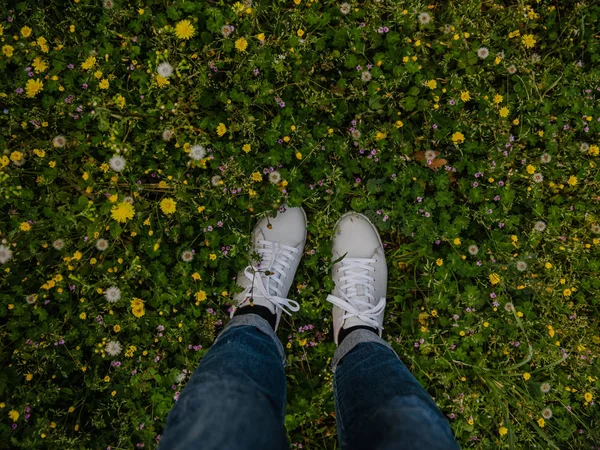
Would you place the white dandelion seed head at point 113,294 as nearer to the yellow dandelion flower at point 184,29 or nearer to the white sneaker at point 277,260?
the white sneaker at point 277,260

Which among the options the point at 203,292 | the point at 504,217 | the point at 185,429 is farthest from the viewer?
the point at 504,217

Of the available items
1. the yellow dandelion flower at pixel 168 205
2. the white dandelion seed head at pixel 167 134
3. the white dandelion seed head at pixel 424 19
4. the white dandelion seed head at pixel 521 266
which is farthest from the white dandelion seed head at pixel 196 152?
the white dandelion seed head at pixel 521 266

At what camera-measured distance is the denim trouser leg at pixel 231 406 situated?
145 centimetres

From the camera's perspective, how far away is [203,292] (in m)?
2.45

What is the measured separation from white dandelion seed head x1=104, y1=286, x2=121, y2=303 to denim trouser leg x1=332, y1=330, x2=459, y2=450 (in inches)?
54.9

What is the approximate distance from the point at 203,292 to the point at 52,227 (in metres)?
1.05

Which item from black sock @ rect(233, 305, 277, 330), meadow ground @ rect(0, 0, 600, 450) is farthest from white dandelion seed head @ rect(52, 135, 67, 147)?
black sock @ rect(233, 305, 277, 330)

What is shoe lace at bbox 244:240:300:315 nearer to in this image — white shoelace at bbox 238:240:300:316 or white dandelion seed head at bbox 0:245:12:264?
white shoelace at bbox 238:240:300:316

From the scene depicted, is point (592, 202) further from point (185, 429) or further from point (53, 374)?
point (53, 374)

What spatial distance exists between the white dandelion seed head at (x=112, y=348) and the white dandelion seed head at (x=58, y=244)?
0.66m

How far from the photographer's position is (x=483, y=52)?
Result: 2656 mm

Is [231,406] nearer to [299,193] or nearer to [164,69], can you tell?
[299,193]

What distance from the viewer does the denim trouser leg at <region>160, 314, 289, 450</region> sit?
1.45 m

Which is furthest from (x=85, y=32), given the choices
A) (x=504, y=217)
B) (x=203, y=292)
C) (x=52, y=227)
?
(x=504, y=217)
